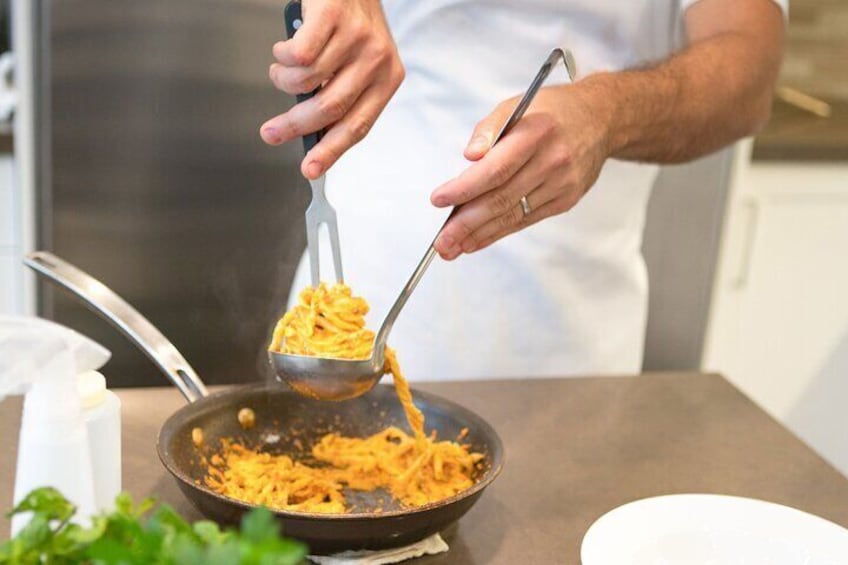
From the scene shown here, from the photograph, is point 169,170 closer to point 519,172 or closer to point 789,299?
point 519,172

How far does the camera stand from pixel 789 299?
277cm

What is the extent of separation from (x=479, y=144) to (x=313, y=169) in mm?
175

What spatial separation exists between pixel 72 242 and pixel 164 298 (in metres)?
0.22

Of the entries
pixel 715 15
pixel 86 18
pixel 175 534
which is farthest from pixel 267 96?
pixel 175 534

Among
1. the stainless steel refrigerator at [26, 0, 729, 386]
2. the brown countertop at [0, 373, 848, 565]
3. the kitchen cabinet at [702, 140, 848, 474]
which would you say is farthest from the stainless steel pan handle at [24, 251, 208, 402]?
the kitchen cabinet at [702, 140, 848, 474]

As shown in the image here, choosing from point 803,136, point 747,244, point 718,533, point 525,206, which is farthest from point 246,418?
point 803,136

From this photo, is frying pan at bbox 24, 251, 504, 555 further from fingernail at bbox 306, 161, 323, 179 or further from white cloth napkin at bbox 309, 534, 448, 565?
fingernail at bbox 306, 161, 323, 179

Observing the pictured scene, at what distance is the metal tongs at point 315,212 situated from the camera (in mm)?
1130

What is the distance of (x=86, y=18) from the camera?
2.11 metres

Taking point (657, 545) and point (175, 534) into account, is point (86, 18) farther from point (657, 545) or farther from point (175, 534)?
point (175, 534)

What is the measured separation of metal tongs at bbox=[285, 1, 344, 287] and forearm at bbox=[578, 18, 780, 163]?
334 millimetres

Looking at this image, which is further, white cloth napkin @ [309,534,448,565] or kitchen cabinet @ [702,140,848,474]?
kitchen cabinet @ [702,140,848,474]

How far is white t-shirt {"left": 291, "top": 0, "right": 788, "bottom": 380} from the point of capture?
159 cm

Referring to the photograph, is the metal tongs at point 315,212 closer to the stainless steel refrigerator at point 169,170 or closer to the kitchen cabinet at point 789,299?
the stainless steel refrigerator at point 169,170
